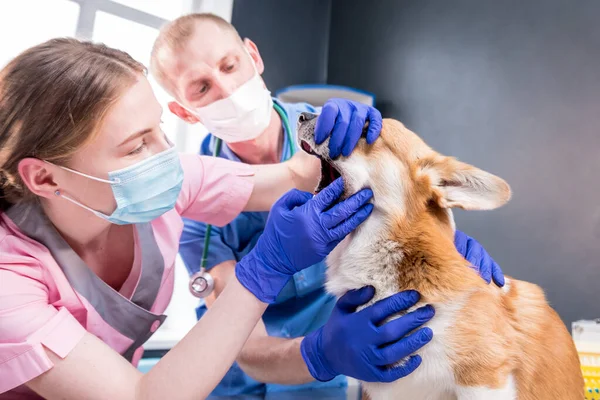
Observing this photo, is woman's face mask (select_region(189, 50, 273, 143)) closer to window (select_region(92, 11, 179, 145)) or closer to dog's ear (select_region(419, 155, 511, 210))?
dog's ear (select_region(419, 155, 511, 210))

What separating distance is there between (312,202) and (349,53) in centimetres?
293

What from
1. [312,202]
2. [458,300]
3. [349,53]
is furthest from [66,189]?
[349,53]

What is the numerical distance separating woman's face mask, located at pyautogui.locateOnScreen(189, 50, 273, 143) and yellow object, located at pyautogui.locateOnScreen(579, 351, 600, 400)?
1510 millimetres

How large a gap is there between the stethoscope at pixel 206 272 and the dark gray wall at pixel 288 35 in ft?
5.19

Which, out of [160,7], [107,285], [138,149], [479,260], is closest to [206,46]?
[138,149]

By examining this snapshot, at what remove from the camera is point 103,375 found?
3.65ft

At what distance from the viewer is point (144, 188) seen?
1.30 meters

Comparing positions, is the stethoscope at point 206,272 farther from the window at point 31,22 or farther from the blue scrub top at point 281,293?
the window at point 31,22

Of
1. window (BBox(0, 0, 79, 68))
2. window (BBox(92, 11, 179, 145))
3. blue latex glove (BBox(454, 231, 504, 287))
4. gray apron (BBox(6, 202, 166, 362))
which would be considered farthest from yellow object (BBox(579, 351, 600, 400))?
window (BBox(0, 0, 79, 68))

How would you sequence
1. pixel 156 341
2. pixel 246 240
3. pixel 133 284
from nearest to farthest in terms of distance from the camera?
pixel 133 284 → pixel 246 240 → pixel 156 341

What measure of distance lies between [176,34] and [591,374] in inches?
77.8

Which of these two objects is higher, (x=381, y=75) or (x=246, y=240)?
(x=381, y=75)

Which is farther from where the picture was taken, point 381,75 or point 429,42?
point 381,75

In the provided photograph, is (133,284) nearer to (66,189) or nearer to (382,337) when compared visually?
(66,189)
